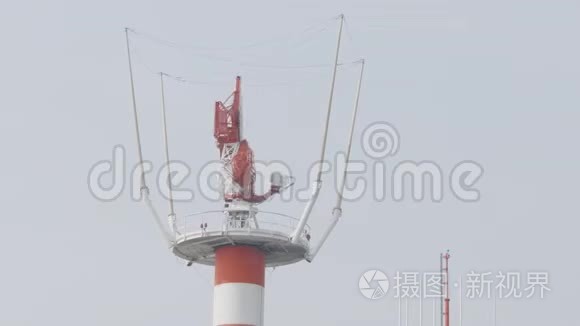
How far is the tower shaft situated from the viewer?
96062mm

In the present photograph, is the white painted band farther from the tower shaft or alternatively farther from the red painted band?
the red painted band

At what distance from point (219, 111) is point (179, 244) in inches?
359

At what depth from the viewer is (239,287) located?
96.6 m

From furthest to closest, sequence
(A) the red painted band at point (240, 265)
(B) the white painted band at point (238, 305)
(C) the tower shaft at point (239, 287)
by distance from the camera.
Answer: (A) the red painted band at point (240, 265) < (C) the tower shaft at point (239, 287) < (B) the white painted band at point (238, 305)

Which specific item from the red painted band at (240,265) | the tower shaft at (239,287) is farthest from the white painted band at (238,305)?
the red painted band at (240,265)

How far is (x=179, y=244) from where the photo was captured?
98.9 meters

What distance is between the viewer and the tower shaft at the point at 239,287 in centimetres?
9606

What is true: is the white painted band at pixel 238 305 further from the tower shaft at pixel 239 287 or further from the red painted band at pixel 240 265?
the red painted band at pixel 240 265

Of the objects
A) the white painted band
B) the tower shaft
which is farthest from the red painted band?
the white painted band

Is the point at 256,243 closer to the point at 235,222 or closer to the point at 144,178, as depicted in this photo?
the point at 235,222

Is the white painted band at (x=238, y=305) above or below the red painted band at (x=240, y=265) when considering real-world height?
below

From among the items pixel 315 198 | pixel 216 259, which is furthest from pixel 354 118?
pixel 216 259

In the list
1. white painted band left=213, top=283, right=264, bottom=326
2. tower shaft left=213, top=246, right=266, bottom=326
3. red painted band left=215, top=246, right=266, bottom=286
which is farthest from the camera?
red painted band left=215, top=246, right=266, bottom=286

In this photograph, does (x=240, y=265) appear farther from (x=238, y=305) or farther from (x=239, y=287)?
(x=238, y=305)
